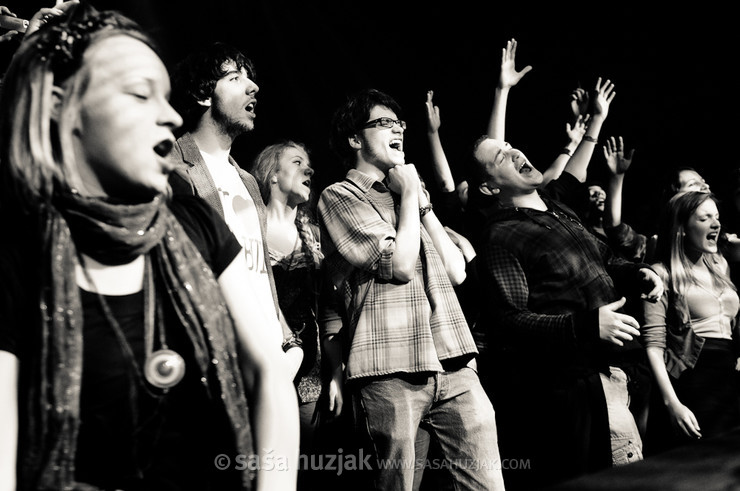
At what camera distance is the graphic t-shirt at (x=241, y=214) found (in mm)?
2664

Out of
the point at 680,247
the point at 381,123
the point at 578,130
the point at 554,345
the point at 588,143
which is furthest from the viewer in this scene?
the point at 578,130

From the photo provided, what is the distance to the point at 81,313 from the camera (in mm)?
1287

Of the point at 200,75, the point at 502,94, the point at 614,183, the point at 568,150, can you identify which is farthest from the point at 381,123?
the point at 614,183

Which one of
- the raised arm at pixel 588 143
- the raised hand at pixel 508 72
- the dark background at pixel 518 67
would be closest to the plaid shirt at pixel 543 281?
the raised arm at pixel 588 143

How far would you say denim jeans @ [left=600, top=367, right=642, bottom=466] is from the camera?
10.5ft

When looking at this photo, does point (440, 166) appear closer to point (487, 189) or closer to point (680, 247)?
point (487, 189)

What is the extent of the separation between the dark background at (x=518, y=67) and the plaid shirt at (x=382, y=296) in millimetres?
1775

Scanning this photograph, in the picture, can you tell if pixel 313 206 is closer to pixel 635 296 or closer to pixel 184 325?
pixel 635 296

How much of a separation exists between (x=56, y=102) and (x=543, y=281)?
2.30 m

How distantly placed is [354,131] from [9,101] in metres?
1.98

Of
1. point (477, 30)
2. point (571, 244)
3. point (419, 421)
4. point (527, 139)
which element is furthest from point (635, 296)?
point (477, 30)

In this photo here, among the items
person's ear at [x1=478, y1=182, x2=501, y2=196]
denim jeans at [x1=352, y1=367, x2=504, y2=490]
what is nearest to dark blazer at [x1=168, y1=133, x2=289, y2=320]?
denim jeans at [x1=352, y1=367, x2=504, y2=490]

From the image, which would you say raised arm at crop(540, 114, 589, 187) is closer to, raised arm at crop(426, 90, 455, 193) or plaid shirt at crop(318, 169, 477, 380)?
raised arm at crop(426, 90, 455, 193)

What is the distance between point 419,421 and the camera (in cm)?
274
